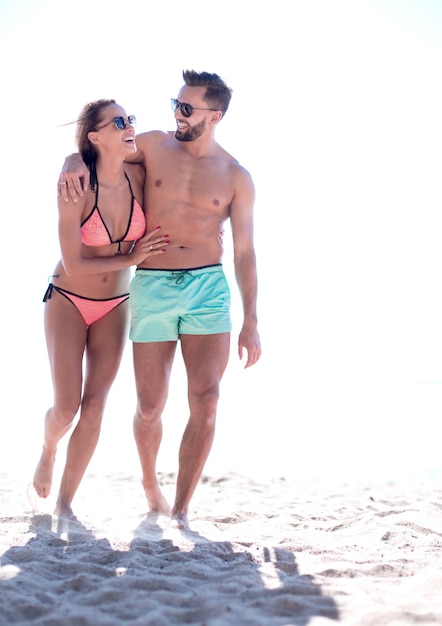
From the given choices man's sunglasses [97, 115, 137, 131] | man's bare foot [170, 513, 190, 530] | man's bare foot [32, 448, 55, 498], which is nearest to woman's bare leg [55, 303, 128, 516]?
man's bare foot [32, 448, 55, 498]

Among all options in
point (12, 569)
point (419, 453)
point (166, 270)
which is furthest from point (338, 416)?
point (12, 569)

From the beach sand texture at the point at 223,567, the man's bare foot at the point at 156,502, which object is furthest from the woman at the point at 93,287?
the beach sand texture at the point at 223,567

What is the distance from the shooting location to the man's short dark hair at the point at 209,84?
4.53 metres

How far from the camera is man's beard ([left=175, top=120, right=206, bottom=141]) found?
453cm

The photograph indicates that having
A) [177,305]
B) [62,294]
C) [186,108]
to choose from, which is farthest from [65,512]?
[186,108]

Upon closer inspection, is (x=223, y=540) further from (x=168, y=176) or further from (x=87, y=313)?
(x=168, y=176)

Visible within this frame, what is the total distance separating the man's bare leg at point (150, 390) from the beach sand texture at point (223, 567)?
0.44 metres

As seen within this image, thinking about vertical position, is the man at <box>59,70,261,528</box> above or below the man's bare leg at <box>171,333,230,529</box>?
above

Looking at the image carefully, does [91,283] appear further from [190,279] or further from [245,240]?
[245,240]

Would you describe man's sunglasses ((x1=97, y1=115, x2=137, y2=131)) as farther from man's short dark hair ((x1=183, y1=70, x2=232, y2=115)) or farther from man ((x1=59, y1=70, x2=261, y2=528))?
man's short dark hair ((x1=183, y1=70, x2=232, y2=115))

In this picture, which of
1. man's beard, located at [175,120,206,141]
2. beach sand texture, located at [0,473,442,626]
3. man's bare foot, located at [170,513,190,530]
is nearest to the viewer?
beach sand texture, located at [0,473,442,626]

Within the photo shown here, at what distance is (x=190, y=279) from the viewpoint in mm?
4379

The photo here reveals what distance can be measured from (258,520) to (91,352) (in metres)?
1.73

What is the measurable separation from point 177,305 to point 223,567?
1625mm
